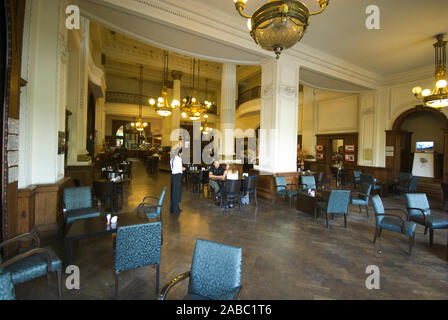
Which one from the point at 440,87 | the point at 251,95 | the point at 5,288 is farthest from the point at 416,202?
the point at 251,95

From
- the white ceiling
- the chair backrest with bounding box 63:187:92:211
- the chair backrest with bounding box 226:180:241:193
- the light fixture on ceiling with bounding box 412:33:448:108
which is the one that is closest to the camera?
the chair backrest with bounding box 63:187:92:211

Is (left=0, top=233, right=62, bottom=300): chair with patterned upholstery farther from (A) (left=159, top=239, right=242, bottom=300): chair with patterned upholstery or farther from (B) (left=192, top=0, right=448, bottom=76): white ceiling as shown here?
(B) (left=192, top=0, right=448, bottom=76): white ceiling

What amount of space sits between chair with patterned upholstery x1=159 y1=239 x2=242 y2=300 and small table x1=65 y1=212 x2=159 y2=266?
1.09 m

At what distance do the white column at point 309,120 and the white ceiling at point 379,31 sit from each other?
429cm

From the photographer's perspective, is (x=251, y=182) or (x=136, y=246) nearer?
(x=136, y=246)

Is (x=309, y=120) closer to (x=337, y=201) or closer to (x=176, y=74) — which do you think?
(x=176, y=74)

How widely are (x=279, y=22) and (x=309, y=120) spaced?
11.1 m

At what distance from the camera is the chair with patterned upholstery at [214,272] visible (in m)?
1.67

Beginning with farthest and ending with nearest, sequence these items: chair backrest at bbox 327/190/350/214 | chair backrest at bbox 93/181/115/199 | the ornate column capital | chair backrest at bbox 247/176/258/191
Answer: the ornate column capital, chair backrest at bbox 247/176/258/191, chair backrest at bbox 93/181/115/199, chair backrest at bbox 327/190/350/214

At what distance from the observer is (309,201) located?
5.32 m

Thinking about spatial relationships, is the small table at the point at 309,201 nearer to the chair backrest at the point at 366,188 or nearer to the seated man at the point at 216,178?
the chair backrest at the point at 366,188

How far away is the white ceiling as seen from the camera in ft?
15.9

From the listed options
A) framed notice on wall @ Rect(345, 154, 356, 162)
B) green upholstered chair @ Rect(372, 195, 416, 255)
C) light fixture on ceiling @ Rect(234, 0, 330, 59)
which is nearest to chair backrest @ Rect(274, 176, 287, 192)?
green upholstered chair @ Rect(372, 195, 416, 255)

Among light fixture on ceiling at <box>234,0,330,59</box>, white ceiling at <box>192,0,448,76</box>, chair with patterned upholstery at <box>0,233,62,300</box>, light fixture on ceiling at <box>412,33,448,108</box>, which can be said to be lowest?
chair with patterned upholstery at <box>0,233,62,300</box>
